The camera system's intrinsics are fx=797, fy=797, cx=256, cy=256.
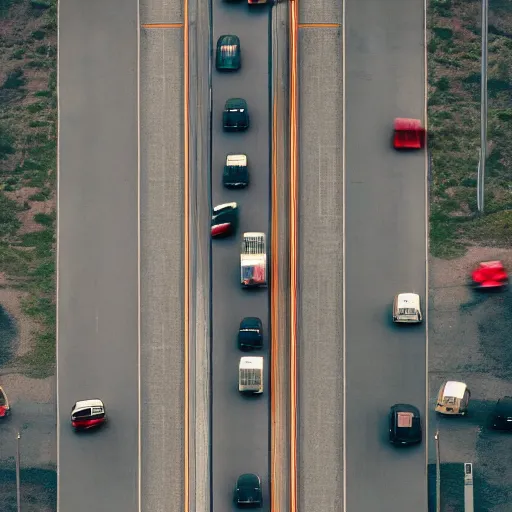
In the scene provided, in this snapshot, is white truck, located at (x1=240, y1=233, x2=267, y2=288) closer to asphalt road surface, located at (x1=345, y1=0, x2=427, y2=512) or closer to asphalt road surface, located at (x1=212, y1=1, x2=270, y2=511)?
asphalt road surface, located at (x1=212, y1=1, x2=270, y2=511)

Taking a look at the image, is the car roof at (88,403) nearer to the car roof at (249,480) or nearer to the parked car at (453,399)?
the car roof at (249,480)

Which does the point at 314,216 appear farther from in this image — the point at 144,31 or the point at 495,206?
the point at 144,31

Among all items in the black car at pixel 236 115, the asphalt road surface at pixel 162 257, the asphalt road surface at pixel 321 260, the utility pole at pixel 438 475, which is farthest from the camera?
the black car at pixel 236 115

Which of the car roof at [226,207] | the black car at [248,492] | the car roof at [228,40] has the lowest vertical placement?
the black car at [248,492]

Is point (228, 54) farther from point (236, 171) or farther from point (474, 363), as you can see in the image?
point (474, 363)

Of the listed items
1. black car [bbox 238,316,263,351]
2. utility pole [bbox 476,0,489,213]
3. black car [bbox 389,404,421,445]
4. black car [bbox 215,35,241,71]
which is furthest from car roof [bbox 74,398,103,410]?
utility pole [bbox 476,0,489,213]

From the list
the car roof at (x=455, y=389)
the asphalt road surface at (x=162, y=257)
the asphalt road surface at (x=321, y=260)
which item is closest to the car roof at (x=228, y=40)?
the asphalt road surface at (x=162, y=257)
